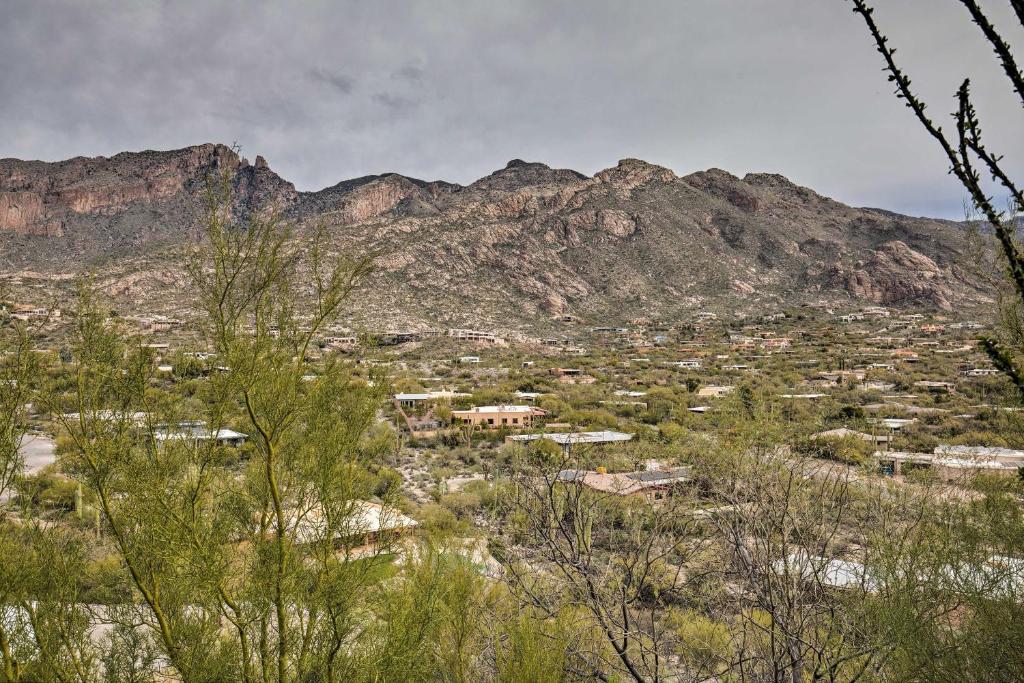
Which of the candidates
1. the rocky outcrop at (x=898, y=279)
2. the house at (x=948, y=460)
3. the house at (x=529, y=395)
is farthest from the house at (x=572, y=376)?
the rocky outcrop at (x=898, y=279)

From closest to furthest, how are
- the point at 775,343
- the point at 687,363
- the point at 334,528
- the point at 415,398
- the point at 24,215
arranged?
the point at 334,528, the point at 415,398, the point at 687,363, the point at 775,343, the point at 24,215

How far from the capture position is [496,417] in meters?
27.3

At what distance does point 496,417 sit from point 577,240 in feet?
180

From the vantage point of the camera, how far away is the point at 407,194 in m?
105

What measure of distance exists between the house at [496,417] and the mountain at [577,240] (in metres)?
26.4

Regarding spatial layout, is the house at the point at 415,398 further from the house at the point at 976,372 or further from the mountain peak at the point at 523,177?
the mountain peak at the point at 523,177

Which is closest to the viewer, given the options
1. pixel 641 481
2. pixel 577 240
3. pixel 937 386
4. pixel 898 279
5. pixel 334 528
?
pixel 334 528

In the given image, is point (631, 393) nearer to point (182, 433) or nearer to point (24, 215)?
point (182, 433)

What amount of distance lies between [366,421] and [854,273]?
84.1m

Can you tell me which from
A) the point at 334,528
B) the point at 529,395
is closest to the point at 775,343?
the point at 529,395

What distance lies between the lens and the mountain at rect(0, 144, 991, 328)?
65.5m

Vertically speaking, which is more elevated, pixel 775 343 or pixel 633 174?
pixel 633 174

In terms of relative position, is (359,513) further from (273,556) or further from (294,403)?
(294,403)

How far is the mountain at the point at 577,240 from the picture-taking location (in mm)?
65500
